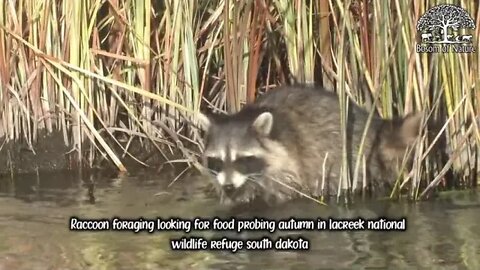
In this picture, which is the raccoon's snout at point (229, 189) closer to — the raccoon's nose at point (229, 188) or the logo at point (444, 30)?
the raccoon's nose at point (229, 188)

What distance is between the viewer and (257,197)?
269 inches

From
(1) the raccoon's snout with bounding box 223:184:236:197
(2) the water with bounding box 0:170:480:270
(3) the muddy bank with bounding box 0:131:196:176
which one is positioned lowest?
(2) the water with bounding box 0:170:480:270

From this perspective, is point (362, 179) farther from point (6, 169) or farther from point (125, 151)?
point (6, 169)

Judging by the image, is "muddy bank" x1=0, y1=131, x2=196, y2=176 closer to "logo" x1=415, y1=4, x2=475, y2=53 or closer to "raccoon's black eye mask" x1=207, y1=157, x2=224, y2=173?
"raccoon's black eye mask" x1=207, y1=157, x2=224, y2=173

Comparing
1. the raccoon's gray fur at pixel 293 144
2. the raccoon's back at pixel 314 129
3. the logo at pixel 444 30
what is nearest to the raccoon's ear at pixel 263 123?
the raccoon's gray fur at pixel 293 144

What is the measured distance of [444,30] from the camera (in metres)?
6.82

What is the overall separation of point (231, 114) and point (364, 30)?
37.8 inches

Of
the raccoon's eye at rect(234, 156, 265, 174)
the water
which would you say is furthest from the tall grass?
the raccoon's eye at rect(234, 156, 265, 174)

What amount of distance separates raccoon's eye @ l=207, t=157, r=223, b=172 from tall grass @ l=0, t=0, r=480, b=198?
57 cm

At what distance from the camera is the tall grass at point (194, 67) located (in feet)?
22.1

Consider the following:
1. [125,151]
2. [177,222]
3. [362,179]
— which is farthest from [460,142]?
[125,151]

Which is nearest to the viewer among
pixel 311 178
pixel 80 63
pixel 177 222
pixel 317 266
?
pixel 317 266

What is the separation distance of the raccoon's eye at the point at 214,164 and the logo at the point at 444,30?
4.26ft

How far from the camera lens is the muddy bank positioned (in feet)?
25.4
